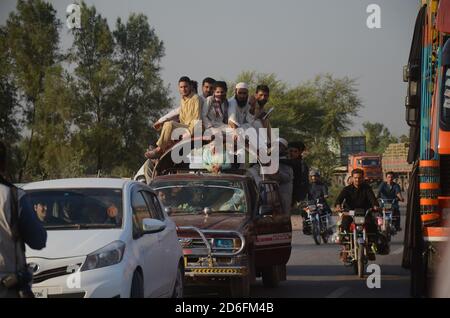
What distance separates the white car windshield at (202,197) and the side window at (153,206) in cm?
285

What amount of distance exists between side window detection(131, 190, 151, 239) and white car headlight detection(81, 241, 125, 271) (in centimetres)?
56

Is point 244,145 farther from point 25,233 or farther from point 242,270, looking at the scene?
point 25,233

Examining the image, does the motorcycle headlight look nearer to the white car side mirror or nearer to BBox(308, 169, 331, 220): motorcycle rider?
the white car side mirror

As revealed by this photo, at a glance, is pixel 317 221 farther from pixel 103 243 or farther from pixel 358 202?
pixel 103 243

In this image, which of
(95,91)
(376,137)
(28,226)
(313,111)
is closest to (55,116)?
(95,91)

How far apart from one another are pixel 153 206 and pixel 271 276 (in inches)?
161

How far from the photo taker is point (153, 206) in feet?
37.4

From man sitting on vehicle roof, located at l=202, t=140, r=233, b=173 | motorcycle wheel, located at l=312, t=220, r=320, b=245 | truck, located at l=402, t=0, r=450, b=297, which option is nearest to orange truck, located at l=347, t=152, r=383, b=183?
motorcycle wheel, located at l=312, t=220, r=320, b=245

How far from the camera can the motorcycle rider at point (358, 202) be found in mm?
16875

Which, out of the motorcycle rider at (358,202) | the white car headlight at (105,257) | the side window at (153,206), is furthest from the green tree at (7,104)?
the white car headlight at (105,257)

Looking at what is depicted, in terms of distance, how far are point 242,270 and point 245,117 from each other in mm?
4376

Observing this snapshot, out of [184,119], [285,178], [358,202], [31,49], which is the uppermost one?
[31,49]

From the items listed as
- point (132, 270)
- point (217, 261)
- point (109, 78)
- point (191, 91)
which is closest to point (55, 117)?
point (109, 78)
